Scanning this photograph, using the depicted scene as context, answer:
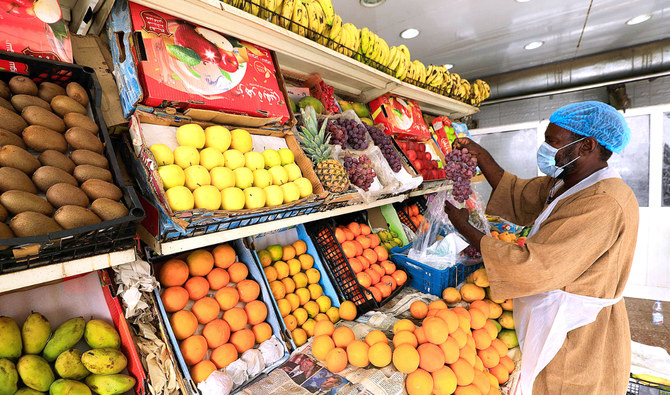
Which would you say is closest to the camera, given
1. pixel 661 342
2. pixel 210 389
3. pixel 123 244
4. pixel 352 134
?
pixel 123 244

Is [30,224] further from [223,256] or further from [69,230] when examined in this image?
[223,256]

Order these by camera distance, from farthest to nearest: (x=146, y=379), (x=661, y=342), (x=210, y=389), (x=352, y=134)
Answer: (x=661, y=342), (x=352, y=134), (x=210, y=389), (x=146, y=379)

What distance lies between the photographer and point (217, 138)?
4.85ft

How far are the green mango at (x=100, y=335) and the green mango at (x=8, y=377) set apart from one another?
22 cm

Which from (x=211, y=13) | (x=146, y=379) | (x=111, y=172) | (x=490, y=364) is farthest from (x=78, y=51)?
(x=490, y=364)

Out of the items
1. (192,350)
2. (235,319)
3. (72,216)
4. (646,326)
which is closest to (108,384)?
(192,350)

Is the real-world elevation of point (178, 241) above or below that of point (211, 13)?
below

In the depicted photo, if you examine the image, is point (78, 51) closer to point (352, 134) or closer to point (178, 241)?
point (178, 241)

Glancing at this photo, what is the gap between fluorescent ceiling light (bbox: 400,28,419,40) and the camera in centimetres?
414

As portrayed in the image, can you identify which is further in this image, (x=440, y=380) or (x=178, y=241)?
(x=440, y=380)

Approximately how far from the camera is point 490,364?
5.53 ft

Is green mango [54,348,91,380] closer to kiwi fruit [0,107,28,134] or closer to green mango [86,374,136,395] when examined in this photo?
green mango [86,374,136,395]

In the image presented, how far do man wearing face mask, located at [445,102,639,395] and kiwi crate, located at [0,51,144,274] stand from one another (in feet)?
5.61

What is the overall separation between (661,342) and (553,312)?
3.91 m
